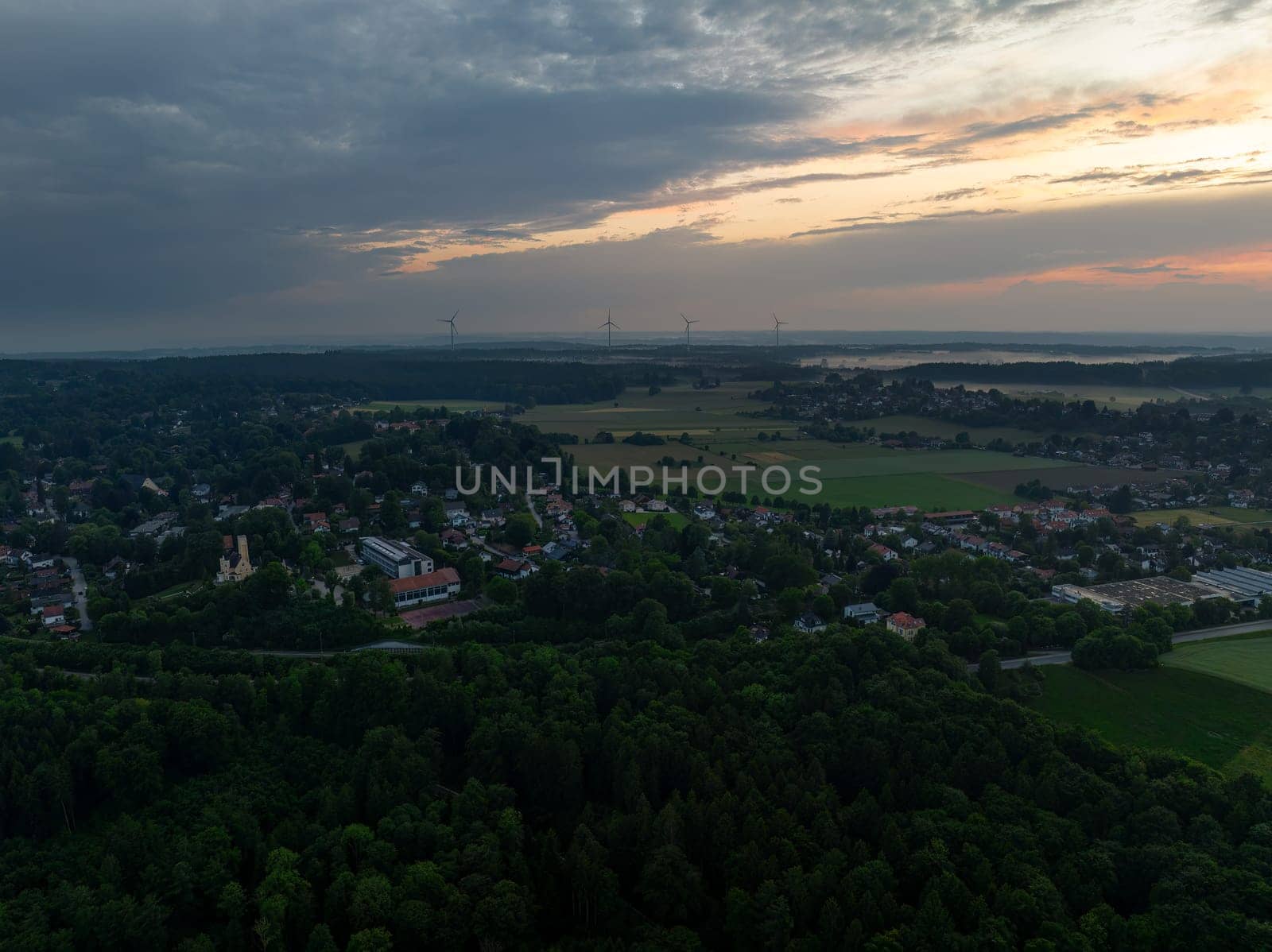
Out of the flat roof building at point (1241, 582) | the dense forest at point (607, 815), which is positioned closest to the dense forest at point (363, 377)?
the flat roof building at point (1241, 582)

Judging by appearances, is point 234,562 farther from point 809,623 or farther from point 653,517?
point 809,623

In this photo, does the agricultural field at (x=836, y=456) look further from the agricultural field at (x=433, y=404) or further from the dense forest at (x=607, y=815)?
the dense forest at (x=607, y=815)

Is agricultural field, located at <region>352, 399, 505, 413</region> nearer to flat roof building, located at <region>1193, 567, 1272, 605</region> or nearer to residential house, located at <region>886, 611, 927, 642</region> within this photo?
residential house, located at <region>886, 611, 927, 642</region>

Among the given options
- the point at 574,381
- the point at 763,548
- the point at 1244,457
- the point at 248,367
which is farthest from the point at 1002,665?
the point at 248,367

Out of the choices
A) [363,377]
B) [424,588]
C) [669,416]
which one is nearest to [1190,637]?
[424,588]

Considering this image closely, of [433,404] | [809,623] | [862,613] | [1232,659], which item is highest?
[433,404]

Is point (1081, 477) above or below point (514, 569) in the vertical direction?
above

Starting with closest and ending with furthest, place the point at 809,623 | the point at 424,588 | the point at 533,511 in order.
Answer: the point at 809,623, the point at 424,588, the point at 533,511

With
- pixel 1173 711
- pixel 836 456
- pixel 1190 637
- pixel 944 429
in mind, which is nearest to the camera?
pixel 1173 711
